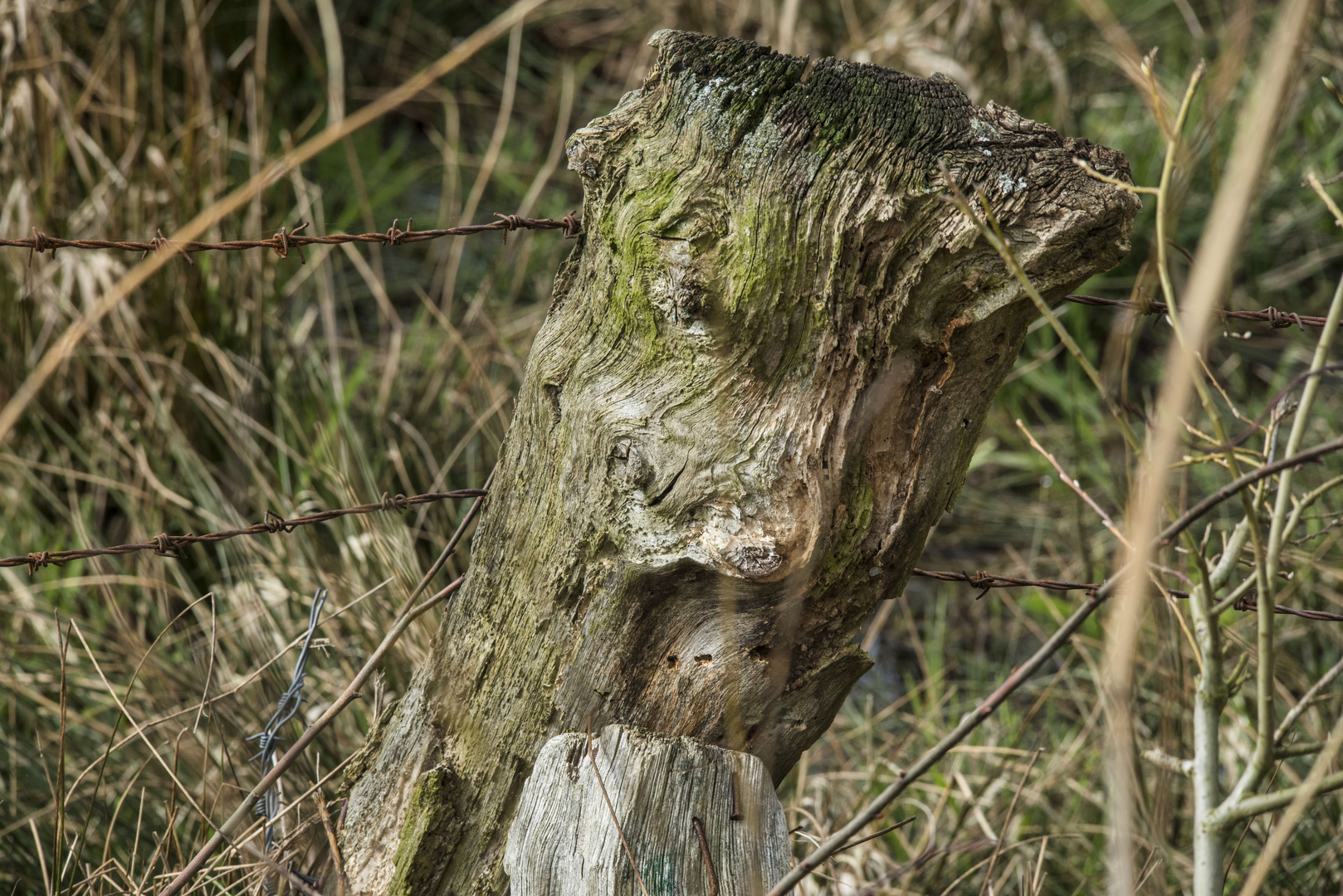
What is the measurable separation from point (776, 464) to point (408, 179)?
141 inches

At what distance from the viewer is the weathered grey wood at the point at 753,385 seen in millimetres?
1039

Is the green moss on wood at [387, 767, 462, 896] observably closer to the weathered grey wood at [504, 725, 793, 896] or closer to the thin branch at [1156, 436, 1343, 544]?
the weathered grey wood at [504, 725, 793, 896]

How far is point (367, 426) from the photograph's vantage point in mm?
2961

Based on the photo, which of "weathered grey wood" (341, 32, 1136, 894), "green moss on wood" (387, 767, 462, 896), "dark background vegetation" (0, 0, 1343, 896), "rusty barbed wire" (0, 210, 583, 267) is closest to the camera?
"weathered grey wood" (341, 32, 1136, 894)

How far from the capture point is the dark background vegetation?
2070mm

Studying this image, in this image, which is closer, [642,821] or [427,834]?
[642,821]

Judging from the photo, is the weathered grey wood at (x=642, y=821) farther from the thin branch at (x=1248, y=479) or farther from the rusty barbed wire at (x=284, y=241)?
the rusty barbed wire at (x=284, y=241)

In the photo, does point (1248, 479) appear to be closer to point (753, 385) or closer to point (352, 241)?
point (753, 385)

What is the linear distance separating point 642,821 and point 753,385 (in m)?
0.48

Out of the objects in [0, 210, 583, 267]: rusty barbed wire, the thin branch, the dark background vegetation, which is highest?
[0, 210, 583, 267]: rusty barbed wire

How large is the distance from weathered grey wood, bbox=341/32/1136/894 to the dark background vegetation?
7.3 inches

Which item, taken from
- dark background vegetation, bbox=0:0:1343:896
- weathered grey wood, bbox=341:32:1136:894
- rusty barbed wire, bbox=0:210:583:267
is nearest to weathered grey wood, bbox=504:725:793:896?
weathered grey wood, bbox=341:32:1136:894

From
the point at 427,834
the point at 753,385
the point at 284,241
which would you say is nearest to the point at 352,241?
the point at 284,241

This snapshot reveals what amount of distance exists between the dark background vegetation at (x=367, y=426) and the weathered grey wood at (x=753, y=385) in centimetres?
19
